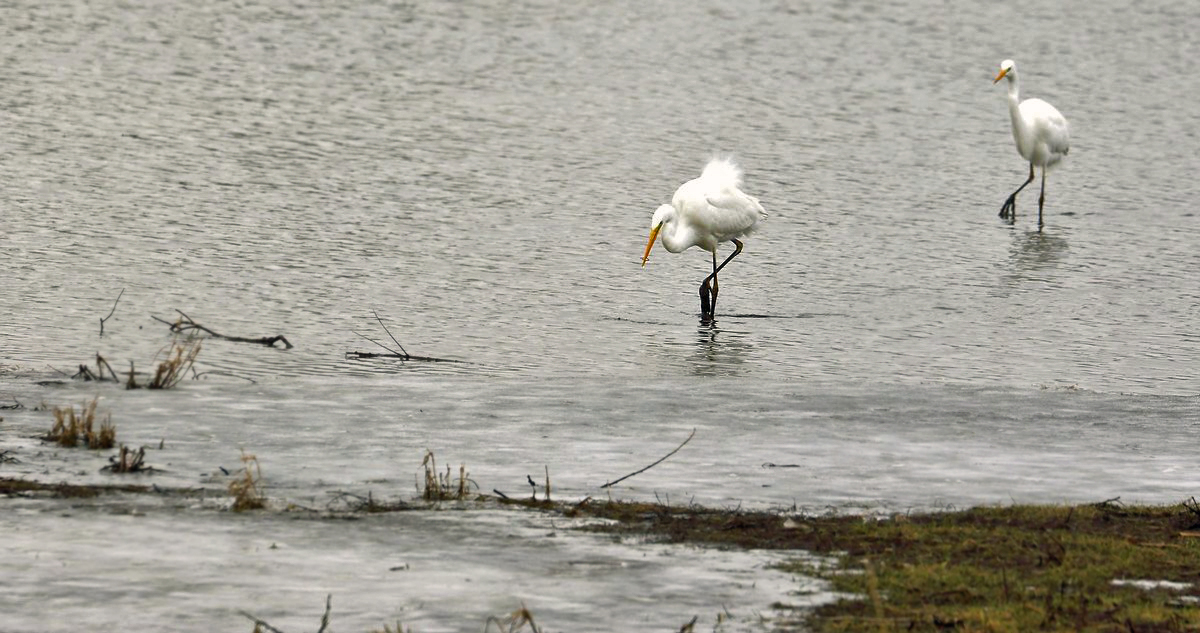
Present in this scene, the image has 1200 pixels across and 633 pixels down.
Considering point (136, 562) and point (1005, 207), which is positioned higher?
point (1005, 207)

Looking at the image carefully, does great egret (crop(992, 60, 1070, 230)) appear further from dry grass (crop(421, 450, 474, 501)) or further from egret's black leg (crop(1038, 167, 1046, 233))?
dry grass (crop(421, 450, 474, 501))

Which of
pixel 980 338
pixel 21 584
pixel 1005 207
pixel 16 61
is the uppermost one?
pixel 16 61

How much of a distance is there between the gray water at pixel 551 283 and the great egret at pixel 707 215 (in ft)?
1.55

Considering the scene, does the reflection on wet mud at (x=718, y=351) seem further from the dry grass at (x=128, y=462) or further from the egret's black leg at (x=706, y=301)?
the dry grass at (x=128, y=462)

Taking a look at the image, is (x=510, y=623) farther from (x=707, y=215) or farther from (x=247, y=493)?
(x=707, y=215)

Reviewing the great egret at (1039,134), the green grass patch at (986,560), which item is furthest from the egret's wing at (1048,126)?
the green grass patch at (986,560)

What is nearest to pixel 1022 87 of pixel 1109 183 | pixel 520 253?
pixel 1109 183

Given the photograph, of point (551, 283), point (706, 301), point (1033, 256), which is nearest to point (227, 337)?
point (551, 283)

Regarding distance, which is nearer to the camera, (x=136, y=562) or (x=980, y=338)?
(x=136, y=562)

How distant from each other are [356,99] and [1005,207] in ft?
26.8

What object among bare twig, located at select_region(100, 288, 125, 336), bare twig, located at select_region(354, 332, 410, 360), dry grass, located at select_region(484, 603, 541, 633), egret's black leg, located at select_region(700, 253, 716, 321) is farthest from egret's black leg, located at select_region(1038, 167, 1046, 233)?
dry grass, located at select_region(484, 603, 541, 633)

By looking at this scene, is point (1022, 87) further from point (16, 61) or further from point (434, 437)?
point (434, 437)

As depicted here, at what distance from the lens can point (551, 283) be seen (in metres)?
13.9

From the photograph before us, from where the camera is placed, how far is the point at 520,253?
15.0 m
